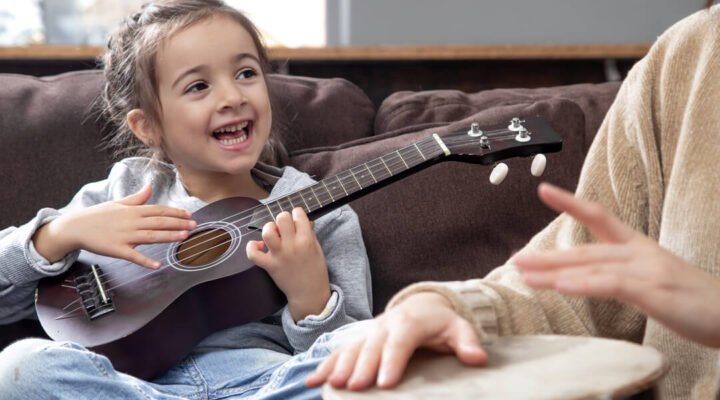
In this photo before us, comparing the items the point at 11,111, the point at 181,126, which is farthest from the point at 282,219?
the point at 11,111

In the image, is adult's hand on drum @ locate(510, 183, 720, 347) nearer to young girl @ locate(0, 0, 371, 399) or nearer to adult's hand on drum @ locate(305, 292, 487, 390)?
adult's hand on drum @ locate(305, 292, 487, 390)

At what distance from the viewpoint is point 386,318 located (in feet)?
2.51

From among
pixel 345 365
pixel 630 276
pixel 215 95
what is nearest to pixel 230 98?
pixel 215 95

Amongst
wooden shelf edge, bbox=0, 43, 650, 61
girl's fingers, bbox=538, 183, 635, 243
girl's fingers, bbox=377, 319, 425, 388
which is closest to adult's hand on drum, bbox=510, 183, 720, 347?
girl's fingers, bbox=538, 183, 635, 243

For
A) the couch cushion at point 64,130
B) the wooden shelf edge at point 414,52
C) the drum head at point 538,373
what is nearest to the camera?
the drum head at point 538,373

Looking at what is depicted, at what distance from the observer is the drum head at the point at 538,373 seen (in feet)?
2.08

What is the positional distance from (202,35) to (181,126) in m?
0.16

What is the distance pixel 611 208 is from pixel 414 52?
60.6 inches

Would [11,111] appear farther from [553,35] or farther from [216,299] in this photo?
[553,35]

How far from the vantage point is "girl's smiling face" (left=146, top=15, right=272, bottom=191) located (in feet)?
4.86

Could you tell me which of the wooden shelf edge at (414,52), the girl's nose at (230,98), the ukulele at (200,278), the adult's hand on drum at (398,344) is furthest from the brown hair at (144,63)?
the adult's hand on drum at (398,344)

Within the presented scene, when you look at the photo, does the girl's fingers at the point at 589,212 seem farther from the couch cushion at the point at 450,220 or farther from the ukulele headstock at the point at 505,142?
the couch cushion at the point at 450,220

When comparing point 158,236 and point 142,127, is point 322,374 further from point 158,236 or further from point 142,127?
point 142,127

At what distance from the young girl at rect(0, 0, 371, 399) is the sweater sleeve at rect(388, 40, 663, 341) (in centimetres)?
37
